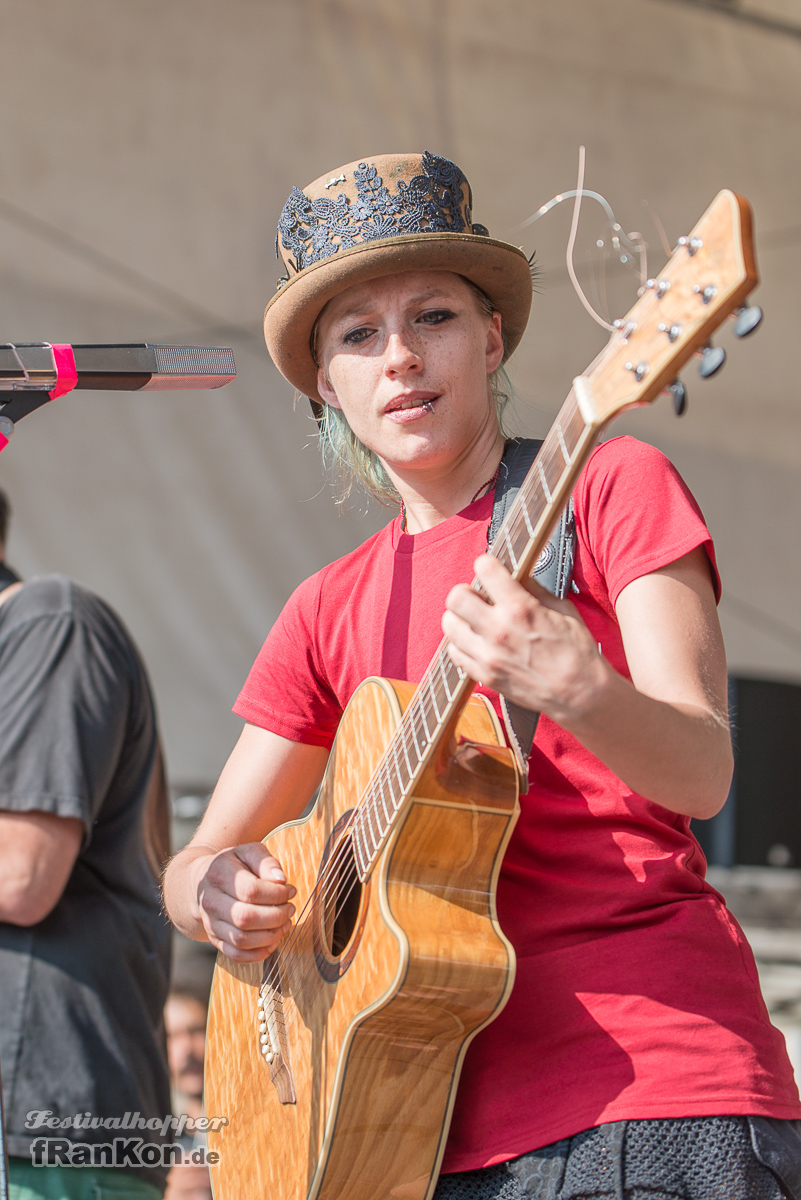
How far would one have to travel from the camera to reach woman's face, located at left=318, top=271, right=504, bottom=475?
5.52 ft

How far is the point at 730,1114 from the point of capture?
128 centimetres

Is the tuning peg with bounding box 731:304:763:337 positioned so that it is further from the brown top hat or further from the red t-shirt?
the brown top hat

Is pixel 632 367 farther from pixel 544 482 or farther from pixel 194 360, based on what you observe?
pixel 194 360

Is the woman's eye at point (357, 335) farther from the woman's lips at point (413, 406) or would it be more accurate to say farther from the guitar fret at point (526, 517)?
the guitar fret at point (526, 517)

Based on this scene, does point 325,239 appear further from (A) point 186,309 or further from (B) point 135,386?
(A) point 186,309

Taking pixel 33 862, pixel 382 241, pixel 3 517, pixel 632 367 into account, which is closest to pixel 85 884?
pixel 33 862

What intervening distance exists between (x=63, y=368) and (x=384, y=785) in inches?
28.0

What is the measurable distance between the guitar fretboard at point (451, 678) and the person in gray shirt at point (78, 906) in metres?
1.03

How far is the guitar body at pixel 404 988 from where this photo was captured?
1343 millimetres

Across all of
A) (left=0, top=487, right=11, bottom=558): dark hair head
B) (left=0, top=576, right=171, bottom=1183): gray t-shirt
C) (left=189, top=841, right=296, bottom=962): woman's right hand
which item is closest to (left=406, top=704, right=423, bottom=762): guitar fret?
(left=189, top=841, right=296, bottom=962): woman's right hand

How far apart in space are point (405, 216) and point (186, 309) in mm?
3404

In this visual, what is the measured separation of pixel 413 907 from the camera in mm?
1397

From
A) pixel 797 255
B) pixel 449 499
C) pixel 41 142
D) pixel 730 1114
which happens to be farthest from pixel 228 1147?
pixel 797 255

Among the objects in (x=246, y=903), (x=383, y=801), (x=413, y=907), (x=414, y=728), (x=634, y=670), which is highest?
(x=634, y=670)
